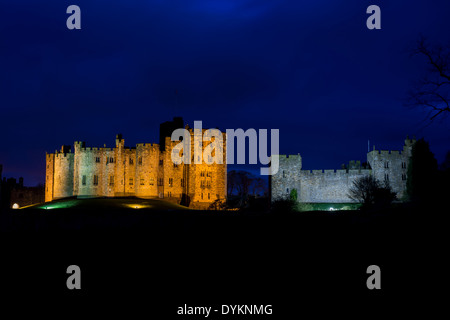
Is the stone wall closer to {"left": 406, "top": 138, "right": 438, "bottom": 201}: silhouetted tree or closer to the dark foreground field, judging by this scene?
{"left": 406, "top": 138, "right": 438, "bottom": 201}: silhouetted tree

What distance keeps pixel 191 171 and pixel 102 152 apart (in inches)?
594

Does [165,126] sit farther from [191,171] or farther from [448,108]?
[448,108]

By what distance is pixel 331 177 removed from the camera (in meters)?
63.5

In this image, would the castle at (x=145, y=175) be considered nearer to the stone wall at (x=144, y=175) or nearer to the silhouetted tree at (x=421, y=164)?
the stone wall at (x=144, y=175)

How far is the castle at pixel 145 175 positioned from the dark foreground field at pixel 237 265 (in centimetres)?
4047

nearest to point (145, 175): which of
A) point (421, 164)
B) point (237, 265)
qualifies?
point (421, 164)

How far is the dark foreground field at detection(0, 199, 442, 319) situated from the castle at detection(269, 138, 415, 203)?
42.7m

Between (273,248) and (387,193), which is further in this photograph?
(387,193)

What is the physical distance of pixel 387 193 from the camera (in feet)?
138

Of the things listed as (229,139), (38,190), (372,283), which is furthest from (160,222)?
(38,190)

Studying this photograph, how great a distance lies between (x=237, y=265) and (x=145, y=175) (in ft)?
159

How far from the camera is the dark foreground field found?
1254cm

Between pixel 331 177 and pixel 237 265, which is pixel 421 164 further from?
pixel 237 265

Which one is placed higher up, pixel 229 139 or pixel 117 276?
pixel 229 139
